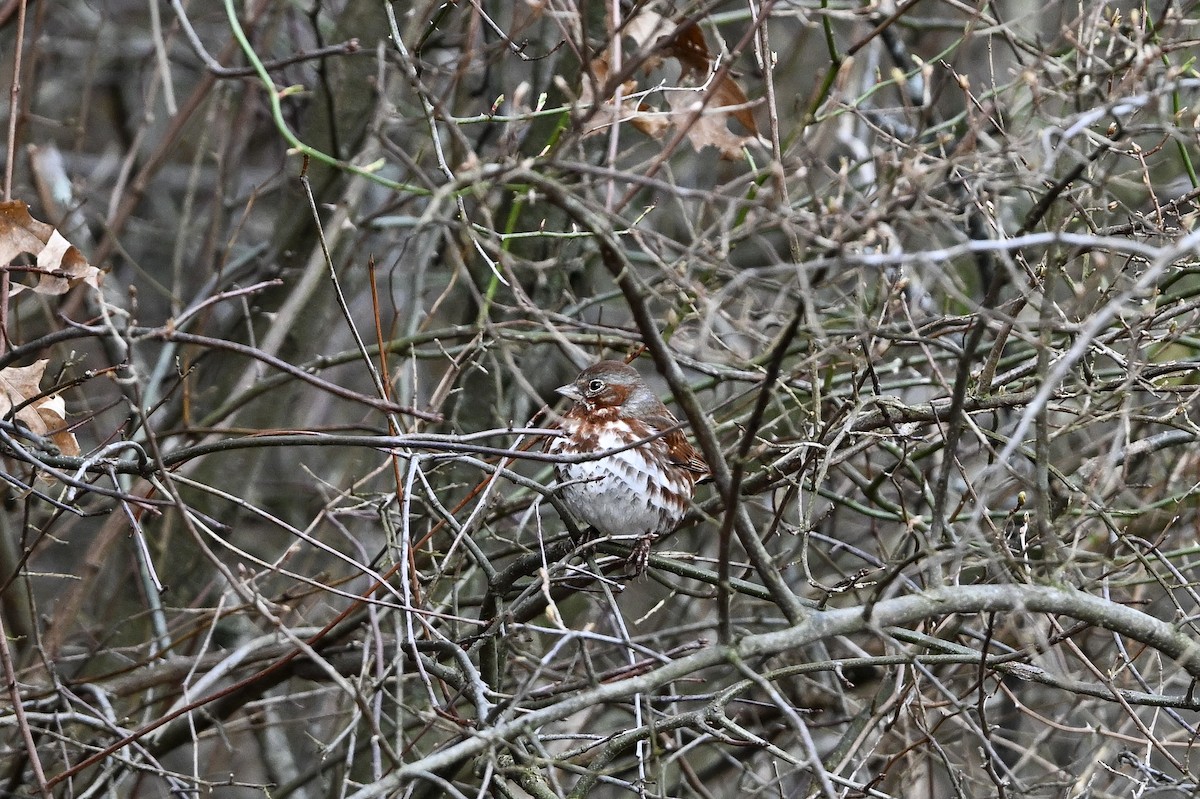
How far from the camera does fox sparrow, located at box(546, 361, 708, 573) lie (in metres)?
4.64

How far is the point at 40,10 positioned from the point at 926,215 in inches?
185

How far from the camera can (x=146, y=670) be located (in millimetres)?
5141

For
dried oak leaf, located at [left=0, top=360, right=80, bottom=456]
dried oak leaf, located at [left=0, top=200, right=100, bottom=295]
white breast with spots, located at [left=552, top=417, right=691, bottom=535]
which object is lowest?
white breast with spots, located at [left=552, top=417, right=691, bottom=535]

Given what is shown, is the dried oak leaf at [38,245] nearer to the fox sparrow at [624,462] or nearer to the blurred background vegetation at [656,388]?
the blurred background vegetation at [656,388]

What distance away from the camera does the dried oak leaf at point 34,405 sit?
11.7 ft

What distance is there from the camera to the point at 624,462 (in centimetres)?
466

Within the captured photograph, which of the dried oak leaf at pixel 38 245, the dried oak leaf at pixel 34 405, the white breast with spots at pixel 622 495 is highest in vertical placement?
the dried oak leaf at pixel 38 245

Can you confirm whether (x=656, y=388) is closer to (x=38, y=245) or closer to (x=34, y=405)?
(x=34, y=405)

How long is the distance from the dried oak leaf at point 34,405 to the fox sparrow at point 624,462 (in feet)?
5.01

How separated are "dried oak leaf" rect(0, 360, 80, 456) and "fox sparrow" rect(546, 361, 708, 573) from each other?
153cm

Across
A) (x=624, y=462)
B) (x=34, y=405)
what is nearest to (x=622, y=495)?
(x=624, y=462)

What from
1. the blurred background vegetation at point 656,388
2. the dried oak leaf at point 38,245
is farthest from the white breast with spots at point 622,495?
the dried oak leaf at point 38,245

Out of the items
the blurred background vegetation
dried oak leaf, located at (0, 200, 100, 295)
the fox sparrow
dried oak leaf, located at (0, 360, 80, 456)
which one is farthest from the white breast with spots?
dried oak leaf, located at (0, 200, 100, 295)

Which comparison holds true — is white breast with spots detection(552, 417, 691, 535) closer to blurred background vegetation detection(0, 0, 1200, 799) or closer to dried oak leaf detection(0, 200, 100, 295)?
blurred background vegetation detection(0, 0, 1200, 799)
